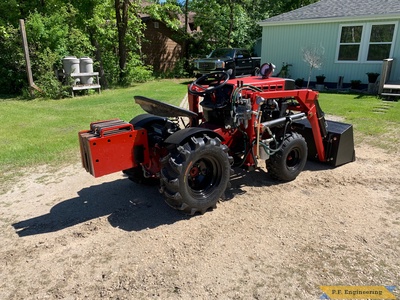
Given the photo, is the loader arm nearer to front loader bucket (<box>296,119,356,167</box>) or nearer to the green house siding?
front loader bucket (<box>296,119,356,167</box>)

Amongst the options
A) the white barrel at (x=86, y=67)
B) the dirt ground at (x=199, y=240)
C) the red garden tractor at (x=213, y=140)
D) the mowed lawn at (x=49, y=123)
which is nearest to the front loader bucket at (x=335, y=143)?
the red garden tractor at (x=213, y=140)

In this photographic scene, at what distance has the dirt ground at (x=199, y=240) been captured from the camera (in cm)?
256

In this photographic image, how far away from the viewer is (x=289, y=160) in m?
4.64

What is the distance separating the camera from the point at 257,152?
13.1ft

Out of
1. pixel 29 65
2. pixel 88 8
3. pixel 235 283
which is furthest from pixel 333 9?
pixel 235 283

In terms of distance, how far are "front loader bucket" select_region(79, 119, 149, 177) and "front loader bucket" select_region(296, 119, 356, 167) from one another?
2782mm

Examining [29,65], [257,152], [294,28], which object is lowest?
[257,152]

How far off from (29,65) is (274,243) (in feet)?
39.1

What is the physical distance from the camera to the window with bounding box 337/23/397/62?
1280 centimetres

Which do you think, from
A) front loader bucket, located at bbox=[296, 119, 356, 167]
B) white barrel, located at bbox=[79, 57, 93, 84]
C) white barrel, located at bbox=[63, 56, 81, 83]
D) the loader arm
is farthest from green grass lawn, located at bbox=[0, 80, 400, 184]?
the loader arm

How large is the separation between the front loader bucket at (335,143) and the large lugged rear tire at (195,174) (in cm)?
204

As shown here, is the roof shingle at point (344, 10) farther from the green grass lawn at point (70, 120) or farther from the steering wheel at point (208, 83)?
the steering wheel at point (208, 83)

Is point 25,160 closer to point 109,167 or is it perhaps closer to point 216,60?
point 109,167

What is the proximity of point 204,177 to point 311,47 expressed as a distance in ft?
42.3
